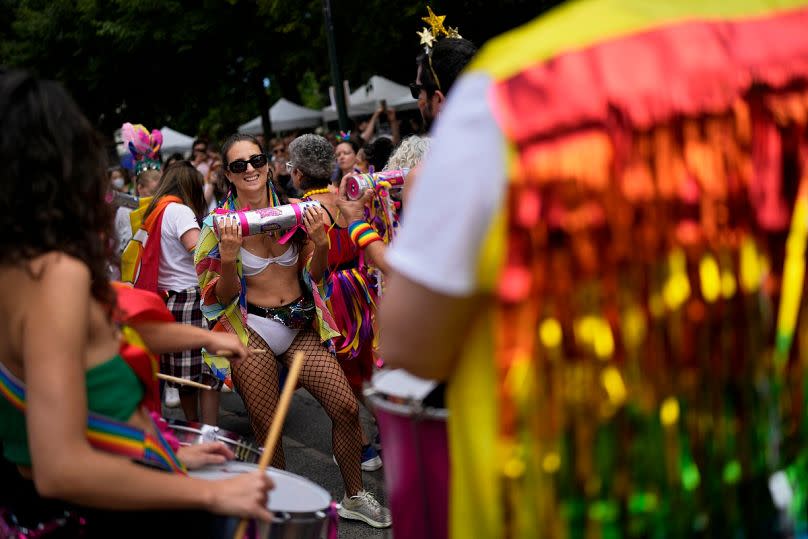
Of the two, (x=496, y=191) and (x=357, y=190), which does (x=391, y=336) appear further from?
(x=357, y=190)

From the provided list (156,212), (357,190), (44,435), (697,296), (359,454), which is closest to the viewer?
(697,296)

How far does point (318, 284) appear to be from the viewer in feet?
15.0

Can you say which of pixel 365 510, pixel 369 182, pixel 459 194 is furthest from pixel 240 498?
pixel 365 510

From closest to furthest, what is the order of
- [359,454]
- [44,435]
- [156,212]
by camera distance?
[44,435], [359,454], [156,212]

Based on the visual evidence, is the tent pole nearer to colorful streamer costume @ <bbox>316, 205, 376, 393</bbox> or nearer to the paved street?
the paved street

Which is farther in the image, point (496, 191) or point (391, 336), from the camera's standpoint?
point (391, 336)

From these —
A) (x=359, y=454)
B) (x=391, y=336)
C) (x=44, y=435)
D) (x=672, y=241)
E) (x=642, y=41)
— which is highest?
(x=642, y=41)

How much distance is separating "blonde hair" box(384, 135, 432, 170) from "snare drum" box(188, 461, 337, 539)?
240 centimetres


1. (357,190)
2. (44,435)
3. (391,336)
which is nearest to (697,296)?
(391,336)

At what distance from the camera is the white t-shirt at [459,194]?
4.16 ft

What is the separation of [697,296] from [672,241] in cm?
9

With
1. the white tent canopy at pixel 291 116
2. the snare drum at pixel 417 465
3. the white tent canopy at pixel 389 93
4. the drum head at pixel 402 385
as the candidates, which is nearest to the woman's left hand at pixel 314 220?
the drum head at pixel 402 385

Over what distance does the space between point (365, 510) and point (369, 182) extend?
1.51m

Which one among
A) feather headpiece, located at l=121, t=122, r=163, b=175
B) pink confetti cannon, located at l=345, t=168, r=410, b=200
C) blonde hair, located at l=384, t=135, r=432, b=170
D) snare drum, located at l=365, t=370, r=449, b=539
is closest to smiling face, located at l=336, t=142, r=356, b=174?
feather headpiece, located at l=121, t=122, r=163, b=175
